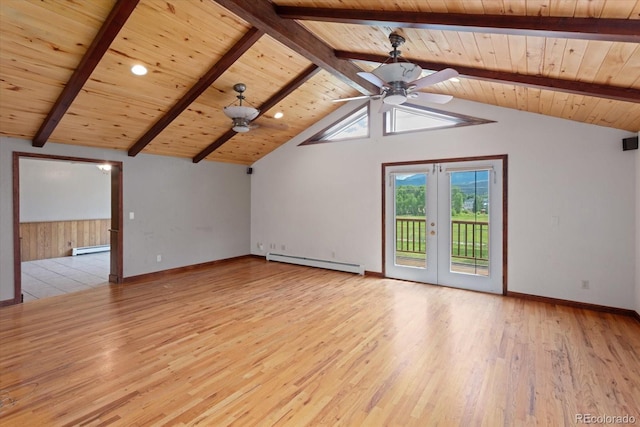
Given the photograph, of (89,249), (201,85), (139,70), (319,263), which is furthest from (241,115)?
(89,249)

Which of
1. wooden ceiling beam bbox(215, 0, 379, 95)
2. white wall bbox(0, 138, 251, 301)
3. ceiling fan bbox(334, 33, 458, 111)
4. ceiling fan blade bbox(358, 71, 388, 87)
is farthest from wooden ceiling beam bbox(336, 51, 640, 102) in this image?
white wall bbox(0, 138, 251, 301)

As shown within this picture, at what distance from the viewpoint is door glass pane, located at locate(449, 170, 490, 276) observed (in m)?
4.95

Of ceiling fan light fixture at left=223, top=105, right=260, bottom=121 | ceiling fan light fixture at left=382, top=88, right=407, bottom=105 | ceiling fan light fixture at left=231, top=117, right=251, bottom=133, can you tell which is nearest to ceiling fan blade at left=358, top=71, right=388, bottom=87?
ceiling fan light fixture at left=382, top=88, right=407, bottom=105

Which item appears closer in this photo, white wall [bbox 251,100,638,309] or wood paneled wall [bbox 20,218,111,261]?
white wall [bbox 251,100,638,309]

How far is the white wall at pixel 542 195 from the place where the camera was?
13.2ft

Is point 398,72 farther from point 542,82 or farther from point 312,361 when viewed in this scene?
point 312,361

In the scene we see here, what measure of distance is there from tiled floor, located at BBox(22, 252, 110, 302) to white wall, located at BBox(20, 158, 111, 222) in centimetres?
126

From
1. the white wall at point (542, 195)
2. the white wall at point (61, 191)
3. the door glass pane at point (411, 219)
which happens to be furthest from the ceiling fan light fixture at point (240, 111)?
the white wall at point (61, 191)

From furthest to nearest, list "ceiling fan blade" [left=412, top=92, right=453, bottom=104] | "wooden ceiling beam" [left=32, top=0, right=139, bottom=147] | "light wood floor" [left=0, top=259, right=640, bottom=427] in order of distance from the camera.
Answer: "ceiling fan blade" [left=412, top=92, right=453, bottom=104], "wooden ceiling beam" [left=32, top=0, right=139, bottom=147], "light wood floor" [left=0, top=259, right=640, bottom=427]

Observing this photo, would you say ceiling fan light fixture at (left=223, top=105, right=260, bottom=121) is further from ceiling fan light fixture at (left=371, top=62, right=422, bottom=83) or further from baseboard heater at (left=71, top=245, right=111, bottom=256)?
baseboard heater at (left=71, top=245, right=111, bottom=256)

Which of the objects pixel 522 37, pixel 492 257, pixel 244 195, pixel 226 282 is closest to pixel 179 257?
pixel 226 282

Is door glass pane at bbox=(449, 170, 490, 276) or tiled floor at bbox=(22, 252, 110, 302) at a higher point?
door glass pane at bbox=(449, 170, 490, 276)

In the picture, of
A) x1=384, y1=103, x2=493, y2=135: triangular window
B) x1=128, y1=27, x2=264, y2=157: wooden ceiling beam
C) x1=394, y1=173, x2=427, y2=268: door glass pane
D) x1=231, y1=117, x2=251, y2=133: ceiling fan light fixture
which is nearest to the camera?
x1=128, y1=27, x2=264, y2=157: wooden ceiling beam

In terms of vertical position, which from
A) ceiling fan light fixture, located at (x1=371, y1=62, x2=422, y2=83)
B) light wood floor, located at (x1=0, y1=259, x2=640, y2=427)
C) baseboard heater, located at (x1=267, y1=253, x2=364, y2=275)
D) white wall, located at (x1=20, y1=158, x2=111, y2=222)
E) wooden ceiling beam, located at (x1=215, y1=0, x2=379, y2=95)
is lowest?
light wood floor, located at (x1=0, y1=259, x2=640, y2=427)
